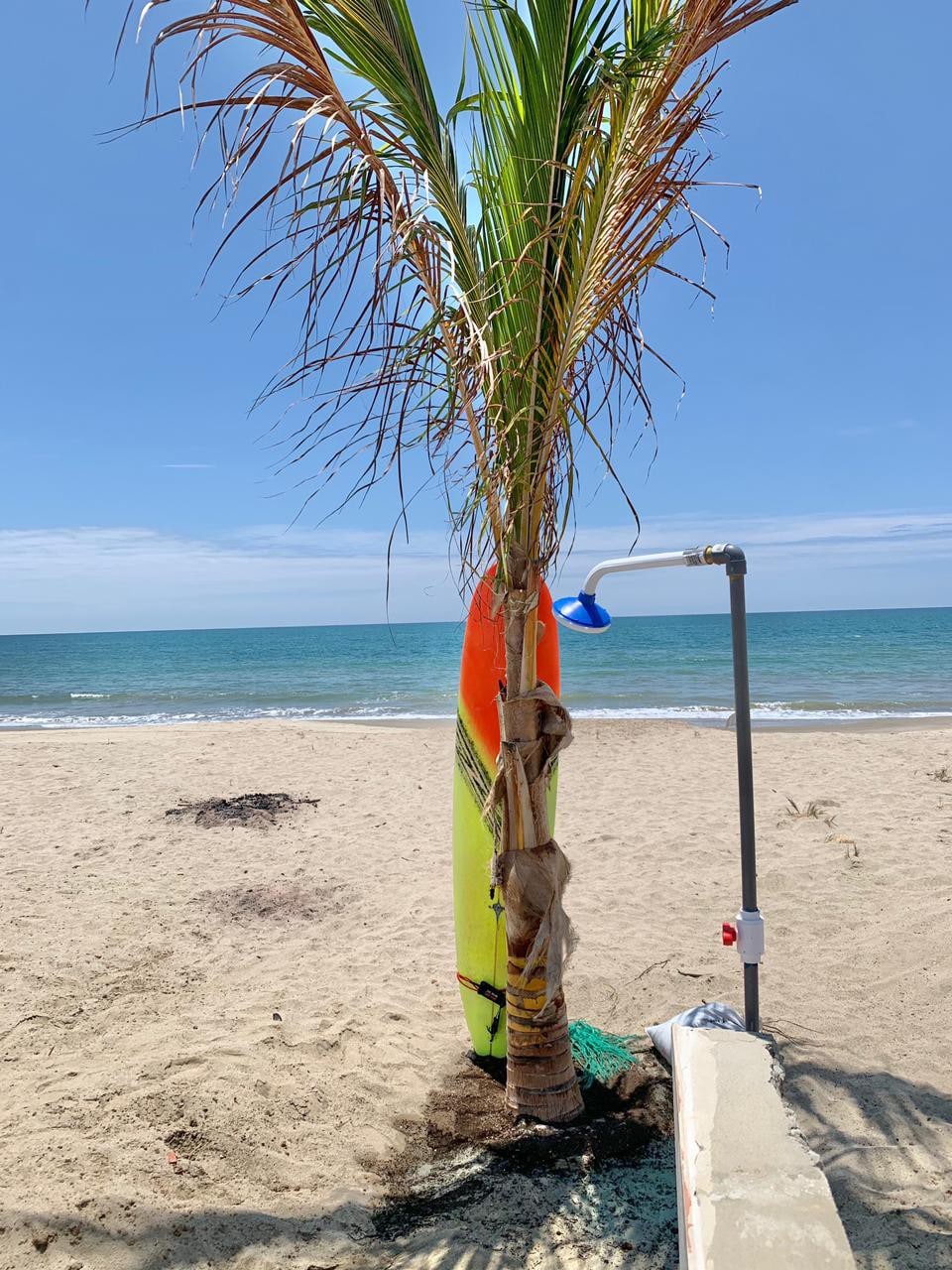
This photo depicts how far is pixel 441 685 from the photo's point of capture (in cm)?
2606

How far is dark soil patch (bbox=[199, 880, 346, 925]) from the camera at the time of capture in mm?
4840

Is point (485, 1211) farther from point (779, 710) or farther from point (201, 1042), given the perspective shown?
point (779, 710)

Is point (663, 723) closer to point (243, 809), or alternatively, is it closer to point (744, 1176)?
point (243, 809)

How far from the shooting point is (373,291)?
7.41ft

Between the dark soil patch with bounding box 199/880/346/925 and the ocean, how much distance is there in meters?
1.89

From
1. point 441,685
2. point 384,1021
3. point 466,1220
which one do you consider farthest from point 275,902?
point 441,685

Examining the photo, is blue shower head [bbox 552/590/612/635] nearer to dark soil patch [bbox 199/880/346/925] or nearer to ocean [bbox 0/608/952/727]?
dark soil patch [bbox 199/880/346/925]

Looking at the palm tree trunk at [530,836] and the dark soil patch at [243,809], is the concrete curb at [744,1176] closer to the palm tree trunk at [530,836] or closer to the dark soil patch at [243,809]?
the palm tree trunk at [530,836]

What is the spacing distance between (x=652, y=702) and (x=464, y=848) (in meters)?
16.3

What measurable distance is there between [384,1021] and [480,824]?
115 cm

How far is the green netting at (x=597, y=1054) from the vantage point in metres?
3.01

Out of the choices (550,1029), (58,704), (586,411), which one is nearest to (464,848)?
(550,1029)

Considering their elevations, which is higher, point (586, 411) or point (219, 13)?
point (219, 13)

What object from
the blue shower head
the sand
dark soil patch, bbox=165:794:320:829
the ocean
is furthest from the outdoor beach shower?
dark soil patch, bbox=165:794:320:829
